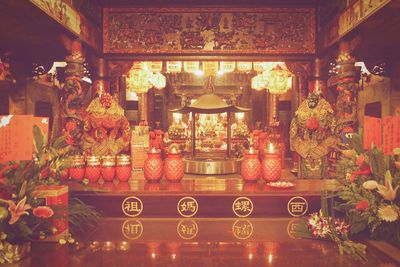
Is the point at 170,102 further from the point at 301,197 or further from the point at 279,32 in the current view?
the point at 301,197

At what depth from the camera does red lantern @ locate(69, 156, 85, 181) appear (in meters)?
3.26

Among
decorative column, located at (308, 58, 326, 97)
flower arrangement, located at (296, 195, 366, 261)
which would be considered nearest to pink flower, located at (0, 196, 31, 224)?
flower arrangement, located at (296, 195, 366, 261)

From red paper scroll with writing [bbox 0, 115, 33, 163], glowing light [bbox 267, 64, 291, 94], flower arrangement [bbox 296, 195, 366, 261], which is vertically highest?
glowing light [bbox 267, 64, 291, 94]

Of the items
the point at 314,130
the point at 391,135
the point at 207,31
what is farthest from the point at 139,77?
the point at 391,135

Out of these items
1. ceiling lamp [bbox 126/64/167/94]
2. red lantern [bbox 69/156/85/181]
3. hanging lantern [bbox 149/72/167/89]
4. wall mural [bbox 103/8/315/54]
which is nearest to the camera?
red lantern [bbox 69/156/85/181]

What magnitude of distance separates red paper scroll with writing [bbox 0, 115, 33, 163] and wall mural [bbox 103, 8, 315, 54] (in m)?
3.88

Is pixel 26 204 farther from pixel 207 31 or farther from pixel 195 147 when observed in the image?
pixel 207 31

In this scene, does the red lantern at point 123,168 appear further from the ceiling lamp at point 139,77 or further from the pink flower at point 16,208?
the ceiling lamp at point 139,77

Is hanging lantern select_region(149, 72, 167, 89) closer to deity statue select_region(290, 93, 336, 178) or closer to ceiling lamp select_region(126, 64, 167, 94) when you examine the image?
ceiling lamp select_region(126, 64, 167, 94)

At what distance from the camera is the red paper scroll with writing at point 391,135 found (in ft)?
7.37

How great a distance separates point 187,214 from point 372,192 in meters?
1.46

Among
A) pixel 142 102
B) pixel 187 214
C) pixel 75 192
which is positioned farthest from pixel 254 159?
pixel 142 102

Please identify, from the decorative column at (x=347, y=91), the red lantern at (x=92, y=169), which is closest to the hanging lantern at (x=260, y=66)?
the decorative column at (x=347, y=91)

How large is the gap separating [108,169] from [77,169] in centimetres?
29
